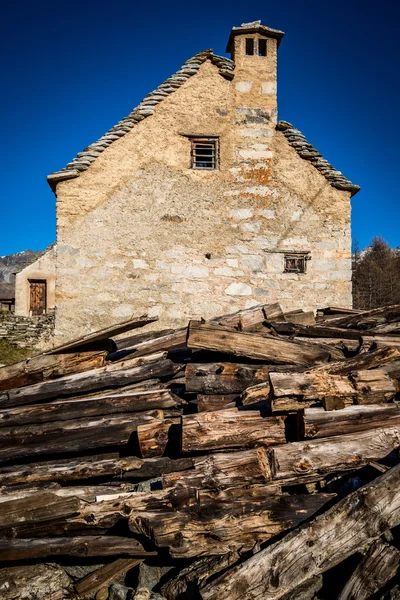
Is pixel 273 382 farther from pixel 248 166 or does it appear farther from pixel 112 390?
pixel 248 166

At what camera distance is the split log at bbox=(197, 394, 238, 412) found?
13.8ft

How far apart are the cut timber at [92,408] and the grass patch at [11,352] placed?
7089 mm

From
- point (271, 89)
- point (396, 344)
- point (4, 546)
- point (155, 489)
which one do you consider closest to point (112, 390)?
point (155, 489)

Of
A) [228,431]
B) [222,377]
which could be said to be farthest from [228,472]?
[222,377]

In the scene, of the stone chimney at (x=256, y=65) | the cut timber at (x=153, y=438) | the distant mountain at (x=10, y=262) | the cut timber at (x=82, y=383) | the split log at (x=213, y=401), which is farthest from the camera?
the distant mountain at (x=10, y=262)

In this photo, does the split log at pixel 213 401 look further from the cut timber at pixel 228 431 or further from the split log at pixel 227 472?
the split log at pixel 227 472

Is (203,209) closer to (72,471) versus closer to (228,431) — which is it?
(228,431)

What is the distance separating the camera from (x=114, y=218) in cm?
891

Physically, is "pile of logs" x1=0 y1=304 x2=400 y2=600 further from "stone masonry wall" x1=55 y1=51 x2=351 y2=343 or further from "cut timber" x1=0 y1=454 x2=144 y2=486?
"stone masonry wall" x1=55 y1=51 x2=351 y2=343

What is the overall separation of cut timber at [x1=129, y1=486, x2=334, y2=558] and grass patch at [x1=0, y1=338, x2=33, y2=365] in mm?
8731

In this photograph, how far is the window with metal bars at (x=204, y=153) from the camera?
30.8ft

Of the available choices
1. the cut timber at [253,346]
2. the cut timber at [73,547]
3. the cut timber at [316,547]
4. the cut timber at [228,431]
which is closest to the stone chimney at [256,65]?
the cut timber at [253,346]

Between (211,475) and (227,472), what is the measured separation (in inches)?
5.1

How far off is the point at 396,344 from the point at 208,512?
2.69m
